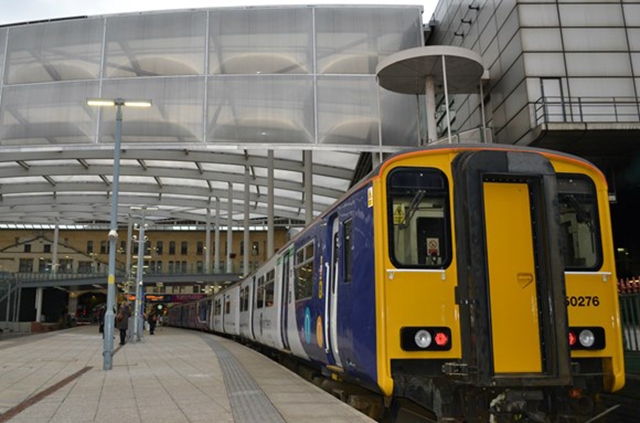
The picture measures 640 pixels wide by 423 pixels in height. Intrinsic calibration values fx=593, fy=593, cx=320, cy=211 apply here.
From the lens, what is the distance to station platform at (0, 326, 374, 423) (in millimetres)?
7258

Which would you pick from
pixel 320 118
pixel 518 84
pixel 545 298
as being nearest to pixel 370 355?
pixel 545 298

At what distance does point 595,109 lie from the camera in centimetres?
2108

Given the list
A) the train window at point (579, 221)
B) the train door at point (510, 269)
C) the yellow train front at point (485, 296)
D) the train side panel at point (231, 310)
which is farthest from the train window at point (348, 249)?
the train side panel at point (231, 310)

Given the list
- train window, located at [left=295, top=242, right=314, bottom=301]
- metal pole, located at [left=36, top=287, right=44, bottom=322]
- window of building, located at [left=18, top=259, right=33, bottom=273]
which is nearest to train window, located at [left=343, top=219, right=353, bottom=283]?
train window, located at [left=295, top=242, right=314, bottom=301]

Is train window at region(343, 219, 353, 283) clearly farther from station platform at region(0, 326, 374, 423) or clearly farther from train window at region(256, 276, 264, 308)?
train window at region(256, 276, 264, 308)

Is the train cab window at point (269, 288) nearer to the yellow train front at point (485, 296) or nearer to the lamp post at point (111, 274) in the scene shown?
the lamp post at point (111, 274)

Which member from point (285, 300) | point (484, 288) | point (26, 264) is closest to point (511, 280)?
point (484, 288)

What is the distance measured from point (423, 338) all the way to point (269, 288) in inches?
371

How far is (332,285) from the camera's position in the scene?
8.20m

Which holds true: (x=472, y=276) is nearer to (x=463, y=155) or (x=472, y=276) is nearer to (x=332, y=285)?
(x=463, y=155)

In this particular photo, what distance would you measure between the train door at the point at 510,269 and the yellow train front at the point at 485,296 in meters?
0.01

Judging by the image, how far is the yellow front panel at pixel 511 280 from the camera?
5965mm

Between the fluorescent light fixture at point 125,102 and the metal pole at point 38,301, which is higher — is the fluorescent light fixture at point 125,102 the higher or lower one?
the higher one

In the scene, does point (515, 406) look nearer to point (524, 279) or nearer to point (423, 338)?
point (423, 338)
